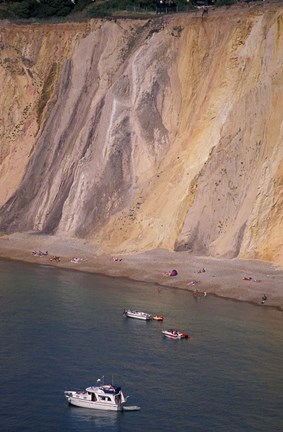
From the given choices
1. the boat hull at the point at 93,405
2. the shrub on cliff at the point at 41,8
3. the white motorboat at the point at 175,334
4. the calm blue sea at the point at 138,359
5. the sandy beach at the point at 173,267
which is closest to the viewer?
the calm blue sea at the point at 138,359

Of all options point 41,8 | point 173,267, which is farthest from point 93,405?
point 41,8

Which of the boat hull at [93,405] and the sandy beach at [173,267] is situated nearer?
the boat hull at [93,405]

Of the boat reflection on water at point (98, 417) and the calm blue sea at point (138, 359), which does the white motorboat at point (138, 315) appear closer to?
the calm blue sea at point (138, 359)

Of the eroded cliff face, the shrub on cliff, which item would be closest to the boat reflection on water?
the eroded cliff face

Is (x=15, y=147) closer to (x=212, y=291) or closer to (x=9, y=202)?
(x=9, y=202)

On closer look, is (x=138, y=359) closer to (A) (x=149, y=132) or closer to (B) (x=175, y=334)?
(B) (x=175, y=334)

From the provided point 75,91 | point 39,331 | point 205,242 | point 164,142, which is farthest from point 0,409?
point 75,91

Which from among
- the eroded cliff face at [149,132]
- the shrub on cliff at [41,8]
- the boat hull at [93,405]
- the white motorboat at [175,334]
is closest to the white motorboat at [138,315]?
the white motorboat at [175,334]
